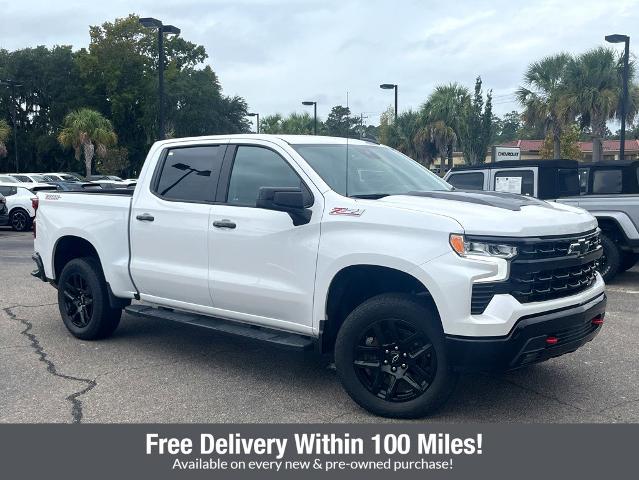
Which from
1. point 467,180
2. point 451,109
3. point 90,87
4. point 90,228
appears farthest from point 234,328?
point 90,87

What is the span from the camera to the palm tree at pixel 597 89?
27456mm

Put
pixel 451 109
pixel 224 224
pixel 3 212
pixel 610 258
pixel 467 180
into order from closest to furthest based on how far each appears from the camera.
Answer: pixel 224 224 < pixel 610 258 < pixel 467 180 < pixel 3 212 < pixel 451 109

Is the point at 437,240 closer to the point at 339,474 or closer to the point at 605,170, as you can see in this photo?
the point at 339,474

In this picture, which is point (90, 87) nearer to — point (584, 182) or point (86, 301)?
point (584, 182)

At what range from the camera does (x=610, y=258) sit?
9758 mm

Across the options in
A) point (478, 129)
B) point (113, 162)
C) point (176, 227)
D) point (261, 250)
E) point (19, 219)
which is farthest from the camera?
point (113, 162)

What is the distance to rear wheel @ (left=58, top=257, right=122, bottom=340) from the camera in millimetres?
6602

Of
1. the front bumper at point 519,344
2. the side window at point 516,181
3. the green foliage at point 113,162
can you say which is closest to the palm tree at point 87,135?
the green foliage at point 113,162

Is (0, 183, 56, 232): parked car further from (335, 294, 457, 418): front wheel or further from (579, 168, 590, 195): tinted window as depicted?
(335, 294, 457, 418): front wheel

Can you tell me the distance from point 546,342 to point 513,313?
0.36 meters

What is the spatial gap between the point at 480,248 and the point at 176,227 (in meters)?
2.57

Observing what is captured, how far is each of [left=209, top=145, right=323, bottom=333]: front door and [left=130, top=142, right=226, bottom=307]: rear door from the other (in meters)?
0.16

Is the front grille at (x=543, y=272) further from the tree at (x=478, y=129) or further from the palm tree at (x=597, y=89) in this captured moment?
the tree at (x=478, y=129)

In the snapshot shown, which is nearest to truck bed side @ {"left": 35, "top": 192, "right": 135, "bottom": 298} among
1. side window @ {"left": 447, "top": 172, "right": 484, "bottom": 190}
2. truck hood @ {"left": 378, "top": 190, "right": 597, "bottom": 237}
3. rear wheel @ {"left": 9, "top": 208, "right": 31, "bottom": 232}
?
truck hood @ {"left": 378, "top": 190, "right": 597, "bottom": 237}
